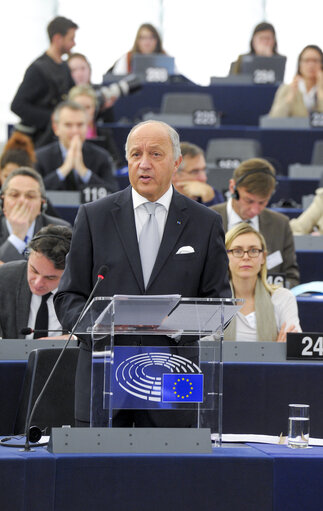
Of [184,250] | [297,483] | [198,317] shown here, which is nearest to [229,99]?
[184,250]

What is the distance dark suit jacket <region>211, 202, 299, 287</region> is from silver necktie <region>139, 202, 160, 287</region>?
249 cm

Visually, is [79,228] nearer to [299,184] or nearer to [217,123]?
[299,184]

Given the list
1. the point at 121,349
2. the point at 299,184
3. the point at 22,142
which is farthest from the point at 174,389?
the point at 299,184

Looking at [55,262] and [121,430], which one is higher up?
[55,262]

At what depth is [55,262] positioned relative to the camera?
400cm

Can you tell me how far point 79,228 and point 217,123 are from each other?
21.6ft

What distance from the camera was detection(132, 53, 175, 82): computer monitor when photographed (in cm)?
1033

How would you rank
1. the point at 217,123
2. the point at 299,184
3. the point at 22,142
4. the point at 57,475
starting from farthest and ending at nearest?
the point at 217,123
the point at 299,184
the point at 22,142
the point at 57,475

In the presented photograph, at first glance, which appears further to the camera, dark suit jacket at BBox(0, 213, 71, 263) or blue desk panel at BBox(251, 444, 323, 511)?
dark suit jacket at BBox(0, 213, 71, 263)

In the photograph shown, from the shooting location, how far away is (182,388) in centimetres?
248

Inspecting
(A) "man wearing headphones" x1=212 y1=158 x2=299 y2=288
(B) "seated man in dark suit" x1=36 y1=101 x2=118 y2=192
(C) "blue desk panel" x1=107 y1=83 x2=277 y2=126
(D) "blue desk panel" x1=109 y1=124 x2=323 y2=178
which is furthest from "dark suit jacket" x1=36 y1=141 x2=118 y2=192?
(C) "blue desk panel" x1=107 y1=83 x2=277 y2=126

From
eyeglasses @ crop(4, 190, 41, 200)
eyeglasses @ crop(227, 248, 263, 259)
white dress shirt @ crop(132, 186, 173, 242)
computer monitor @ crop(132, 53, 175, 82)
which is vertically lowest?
white dress shirt @ crop(132, 186, 173, 242)

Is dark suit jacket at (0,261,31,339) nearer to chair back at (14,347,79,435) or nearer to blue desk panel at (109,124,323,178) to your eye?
chair back at (14,347,79,435)

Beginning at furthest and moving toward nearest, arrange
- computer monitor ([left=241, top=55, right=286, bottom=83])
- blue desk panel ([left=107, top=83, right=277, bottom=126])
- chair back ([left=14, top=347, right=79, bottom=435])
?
computer monitor ([left=241, top=55, right=286, bottom=83])
blue desk panel ([left=107, top=83, right=277, bottom=126])
chair back ([left=14, top=347, right=79, bottom=435])
